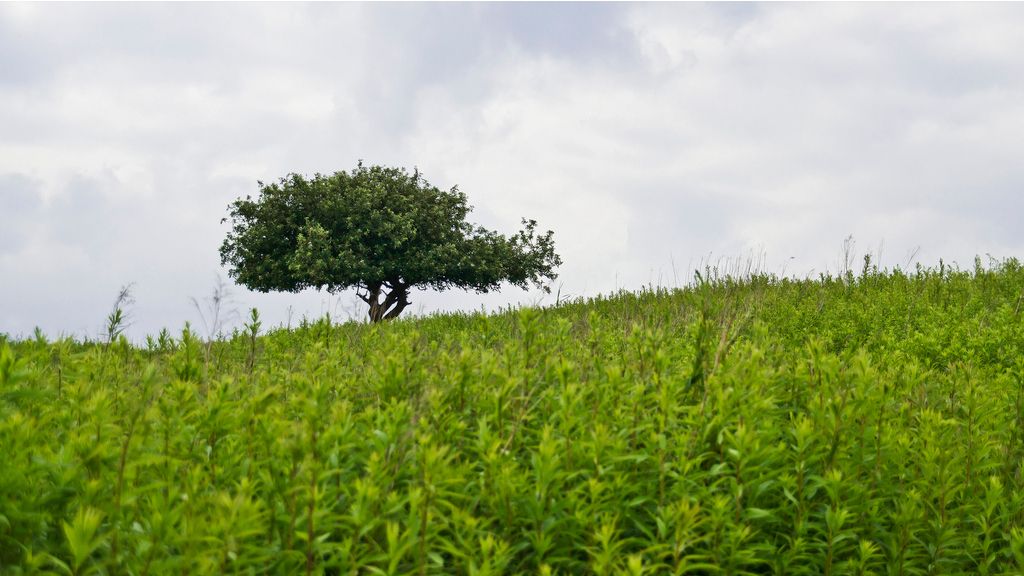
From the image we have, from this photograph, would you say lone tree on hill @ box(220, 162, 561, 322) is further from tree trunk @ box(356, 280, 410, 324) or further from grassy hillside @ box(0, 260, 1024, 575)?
grassy hillside @ box(0, 260, 1024, 575)

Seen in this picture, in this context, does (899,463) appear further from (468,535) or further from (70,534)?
(70,534)

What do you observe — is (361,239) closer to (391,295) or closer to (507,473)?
(391,295)

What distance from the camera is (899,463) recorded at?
4.22 m

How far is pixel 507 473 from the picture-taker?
2.97m

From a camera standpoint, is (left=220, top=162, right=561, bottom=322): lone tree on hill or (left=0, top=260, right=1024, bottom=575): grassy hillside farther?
(left=220, top=162, right=561, bottom=322): lone tree on hill

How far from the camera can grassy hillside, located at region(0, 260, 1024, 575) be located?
2734 millimetres

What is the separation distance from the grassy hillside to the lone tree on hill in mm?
30534

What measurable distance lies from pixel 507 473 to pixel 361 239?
112 ft

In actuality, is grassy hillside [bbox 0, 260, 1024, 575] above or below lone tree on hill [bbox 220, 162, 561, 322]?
below

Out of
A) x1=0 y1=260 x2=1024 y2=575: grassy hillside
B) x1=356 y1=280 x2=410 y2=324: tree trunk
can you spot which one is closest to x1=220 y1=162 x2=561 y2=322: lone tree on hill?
x1=356 y1=280 x2=410 y2=324: tree trunk

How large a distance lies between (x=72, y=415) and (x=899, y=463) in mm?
4566

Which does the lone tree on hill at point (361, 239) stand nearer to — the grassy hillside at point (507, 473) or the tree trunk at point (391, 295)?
the tree trunk at point (391, 295)

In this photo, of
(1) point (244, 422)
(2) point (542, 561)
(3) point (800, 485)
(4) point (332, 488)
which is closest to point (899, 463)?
(3) point (800, 485)

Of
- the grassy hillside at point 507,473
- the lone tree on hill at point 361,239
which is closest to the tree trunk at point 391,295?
the lone tree on hill at point 361,239
